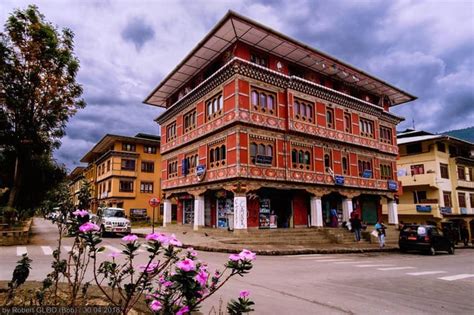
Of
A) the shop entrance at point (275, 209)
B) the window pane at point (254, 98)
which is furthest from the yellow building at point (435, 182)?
the window pane at point (254, 98)

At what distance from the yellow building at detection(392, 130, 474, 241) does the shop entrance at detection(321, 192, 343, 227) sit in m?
14.4

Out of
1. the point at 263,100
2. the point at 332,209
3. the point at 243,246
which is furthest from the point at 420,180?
the point at 243,246

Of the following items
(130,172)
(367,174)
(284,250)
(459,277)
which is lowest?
(459,277)

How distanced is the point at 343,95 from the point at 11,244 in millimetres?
25055

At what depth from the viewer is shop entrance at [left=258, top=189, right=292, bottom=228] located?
74.1 ft

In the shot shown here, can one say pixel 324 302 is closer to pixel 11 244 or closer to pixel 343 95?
pixel 11 244

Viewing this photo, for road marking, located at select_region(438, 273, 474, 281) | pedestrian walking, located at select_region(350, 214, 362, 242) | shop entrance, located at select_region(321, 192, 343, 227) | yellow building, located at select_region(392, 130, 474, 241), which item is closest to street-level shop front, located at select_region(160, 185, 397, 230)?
shop entrance, located at select_region(321, 192, 343, 227)

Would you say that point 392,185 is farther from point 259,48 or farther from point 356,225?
point 259,48

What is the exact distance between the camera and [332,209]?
1037 inches

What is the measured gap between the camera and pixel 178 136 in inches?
1112

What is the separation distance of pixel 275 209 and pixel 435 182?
71.2 feet

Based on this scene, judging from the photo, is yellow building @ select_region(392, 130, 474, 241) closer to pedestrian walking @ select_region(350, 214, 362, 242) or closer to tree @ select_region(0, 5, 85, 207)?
pedestrian walking @ select_region(350, 214, 362, 242)

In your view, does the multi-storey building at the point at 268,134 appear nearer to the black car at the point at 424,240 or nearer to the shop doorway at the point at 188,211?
the shop doorway at the point at 188,211

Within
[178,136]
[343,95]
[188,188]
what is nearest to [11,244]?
→ [188,188]
